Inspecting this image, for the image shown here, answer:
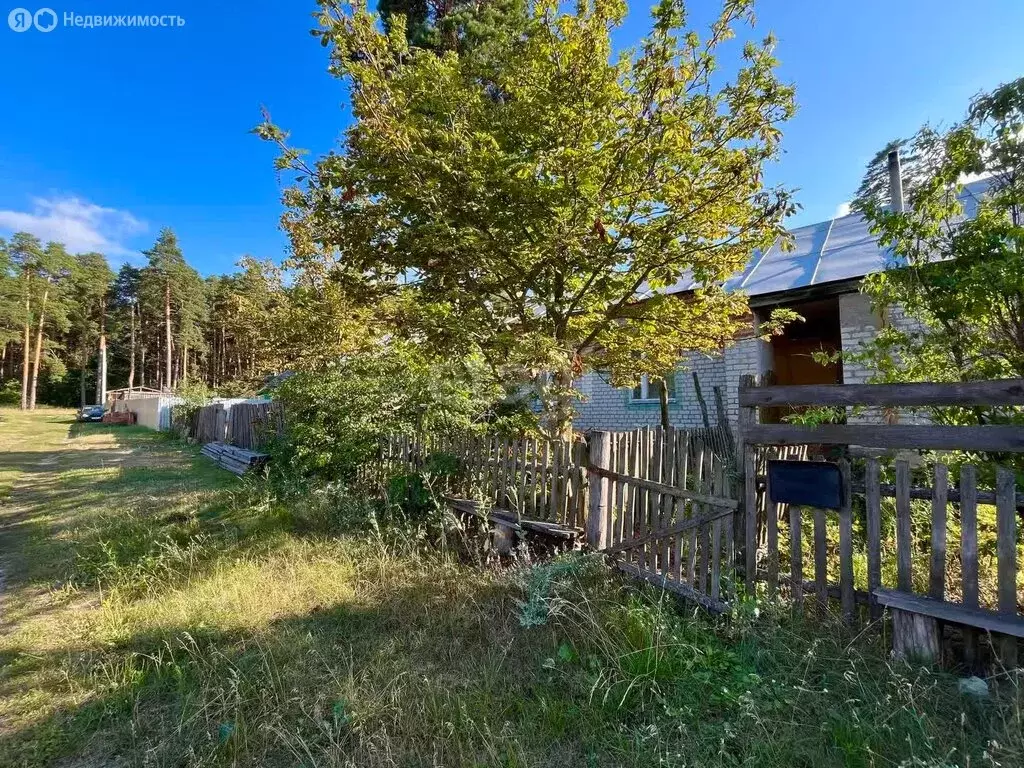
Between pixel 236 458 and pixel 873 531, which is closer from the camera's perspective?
pixel 873 531

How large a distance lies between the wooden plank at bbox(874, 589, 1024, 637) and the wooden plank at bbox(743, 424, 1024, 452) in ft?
2.47

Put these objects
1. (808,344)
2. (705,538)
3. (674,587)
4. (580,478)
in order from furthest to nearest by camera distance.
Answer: (808,344) → (580,478) → (674,587) → (705,538)

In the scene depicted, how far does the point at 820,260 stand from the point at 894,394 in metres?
8.14

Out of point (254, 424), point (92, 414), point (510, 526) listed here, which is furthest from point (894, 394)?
point (92, 414)

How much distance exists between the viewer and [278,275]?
15.7m

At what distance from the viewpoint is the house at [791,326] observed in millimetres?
8352

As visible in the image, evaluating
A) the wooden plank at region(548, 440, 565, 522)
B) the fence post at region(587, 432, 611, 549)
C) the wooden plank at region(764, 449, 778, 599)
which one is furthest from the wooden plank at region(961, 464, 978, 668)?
the wooden plank at region(548, 440, 565, 522)

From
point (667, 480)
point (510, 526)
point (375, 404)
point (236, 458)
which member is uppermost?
point (375, 404)

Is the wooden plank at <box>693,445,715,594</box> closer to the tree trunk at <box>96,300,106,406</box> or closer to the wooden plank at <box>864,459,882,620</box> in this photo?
the wooden plank at <box>864,459,882,620</box>

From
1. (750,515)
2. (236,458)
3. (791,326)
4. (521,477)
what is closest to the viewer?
(750,515)

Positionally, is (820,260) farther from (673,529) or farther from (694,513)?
(673,529)

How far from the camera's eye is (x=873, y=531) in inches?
101

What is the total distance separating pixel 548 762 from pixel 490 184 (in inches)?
164

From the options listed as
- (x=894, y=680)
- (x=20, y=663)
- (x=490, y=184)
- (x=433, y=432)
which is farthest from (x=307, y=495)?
(x=894, y=680)
